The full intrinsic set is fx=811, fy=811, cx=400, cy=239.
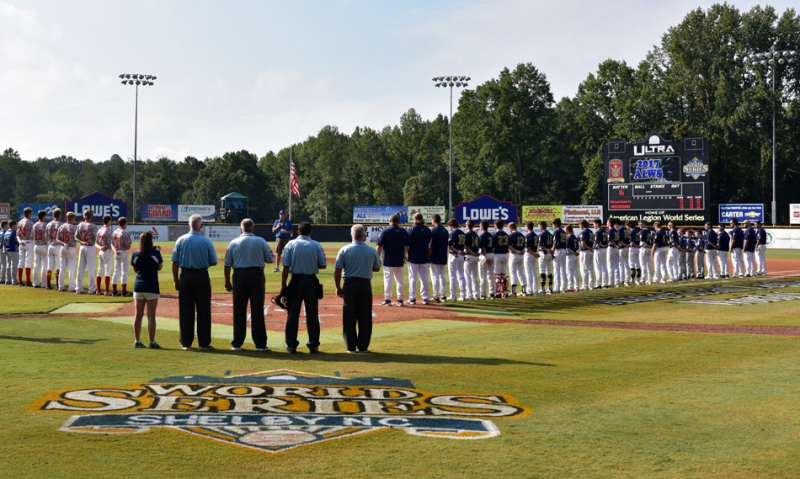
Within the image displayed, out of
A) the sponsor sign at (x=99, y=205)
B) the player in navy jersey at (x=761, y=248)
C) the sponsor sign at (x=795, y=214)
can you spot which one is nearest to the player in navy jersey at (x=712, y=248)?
the player in navy jersey at (x=761, y=248)

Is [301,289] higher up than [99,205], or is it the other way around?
[99,205]

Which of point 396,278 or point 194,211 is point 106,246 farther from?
point 194,211

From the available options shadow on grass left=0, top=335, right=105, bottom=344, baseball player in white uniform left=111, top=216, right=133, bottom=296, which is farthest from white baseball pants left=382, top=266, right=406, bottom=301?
shadow on grass left=0, top=335, right=105, bottom=344

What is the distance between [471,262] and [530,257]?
8.45 ft

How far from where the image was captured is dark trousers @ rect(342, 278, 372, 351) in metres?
12.6


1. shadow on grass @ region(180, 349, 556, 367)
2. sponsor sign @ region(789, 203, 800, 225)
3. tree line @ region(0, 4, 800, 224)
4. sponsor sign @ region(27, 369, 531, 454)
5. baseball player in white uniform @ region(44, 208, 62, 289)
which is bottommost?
shadow on grass @ region(180, 349, 556, 367)

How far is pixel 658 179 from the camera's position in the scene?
4781 centimetres

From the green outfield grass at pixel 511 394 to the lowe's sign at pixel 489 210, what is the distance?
1369 inches

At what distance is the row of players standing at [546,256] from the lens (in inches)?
803

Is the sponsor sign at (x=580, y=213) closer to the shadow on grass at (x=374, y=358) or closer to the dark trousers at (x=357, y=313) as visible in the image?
the dark trousers at (x=357, y=313)

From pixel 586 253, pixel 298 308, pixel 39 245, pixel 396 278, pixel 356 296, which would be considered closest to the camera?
pixel 298 308

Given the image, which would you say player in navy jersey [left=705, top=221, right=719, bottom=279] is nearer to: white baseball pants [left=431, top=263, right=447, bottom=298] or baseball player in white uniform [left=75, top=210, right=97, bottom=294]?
white baseball pants [left=431, top=263, right=447, bottom=298]

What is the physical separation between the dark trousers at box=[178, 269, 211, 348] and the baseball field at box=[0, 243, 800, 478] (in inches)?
18.9

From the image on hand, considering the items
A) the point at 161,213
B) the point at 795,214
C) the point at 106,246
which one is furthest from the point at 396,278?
the point at 161,213
